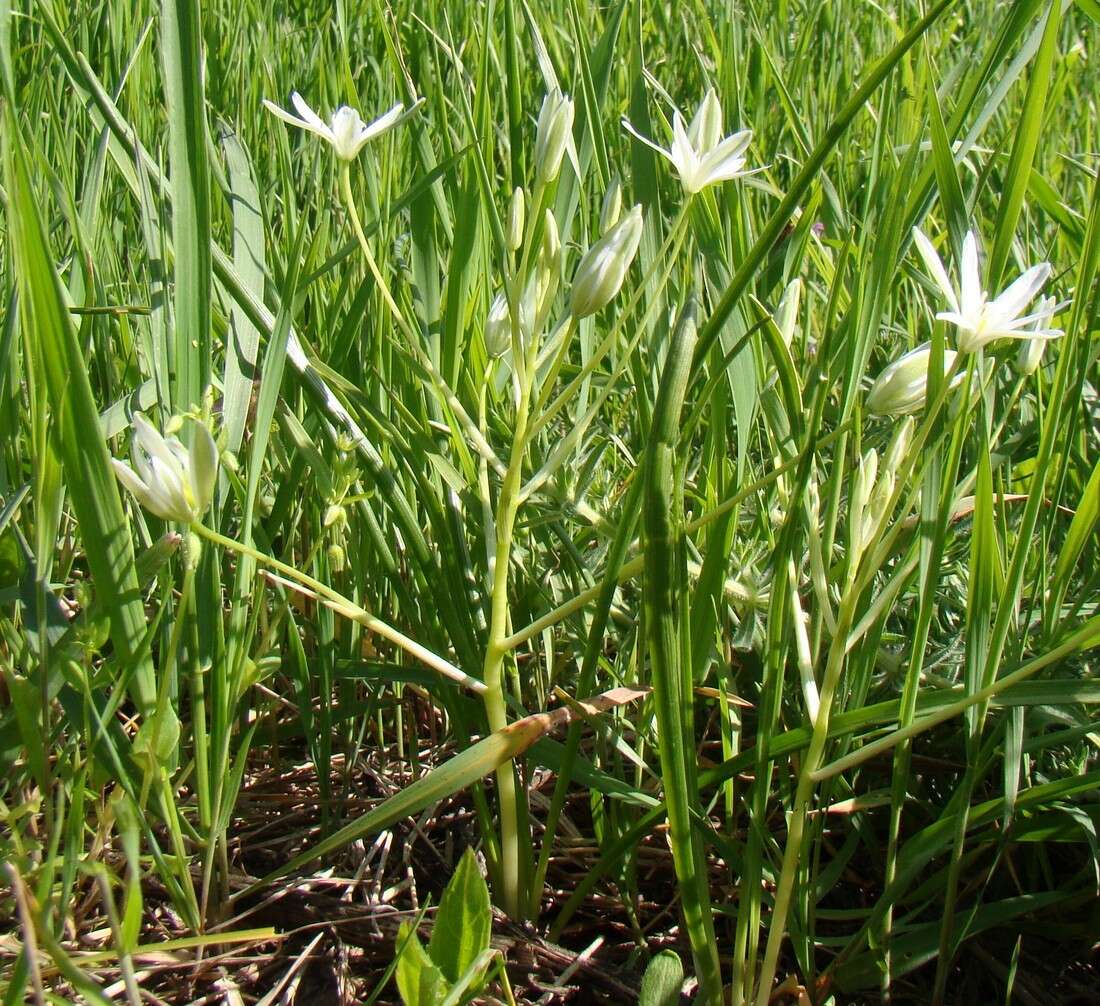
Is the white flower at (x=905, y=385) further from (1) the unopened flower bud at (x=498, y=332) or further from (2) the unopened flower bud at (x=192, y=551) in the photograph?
(2) the unopened flower bud at (x=192, y=551)

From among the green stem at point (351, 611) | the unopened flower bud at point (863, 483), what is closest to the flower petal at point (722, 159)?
the unopened flower bud at point (863, 483)

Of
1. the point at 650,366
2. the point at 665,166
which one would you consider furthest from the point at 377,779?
the point at 665,166

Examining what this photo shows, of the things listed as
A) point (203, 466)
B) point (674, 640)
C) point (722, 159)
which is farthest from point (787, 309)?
point (203, 466)

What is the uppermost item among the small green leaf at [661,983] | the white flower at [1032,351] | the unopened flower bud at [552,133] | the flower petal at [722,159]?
the unopened flower bud at [552,133]

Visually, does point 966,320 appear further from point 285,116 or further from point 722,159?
point 285,116

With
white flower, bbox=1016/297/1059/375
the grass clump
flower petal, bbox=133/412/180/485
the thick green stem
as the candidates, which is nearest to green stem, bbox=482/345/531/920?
the grass clump

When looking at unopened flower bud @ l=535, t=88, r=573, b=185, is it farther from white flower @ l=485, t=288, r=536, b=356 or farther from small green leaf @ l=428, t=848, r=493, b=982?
small green leaf @ l=428, t=848, r=493, b=982
